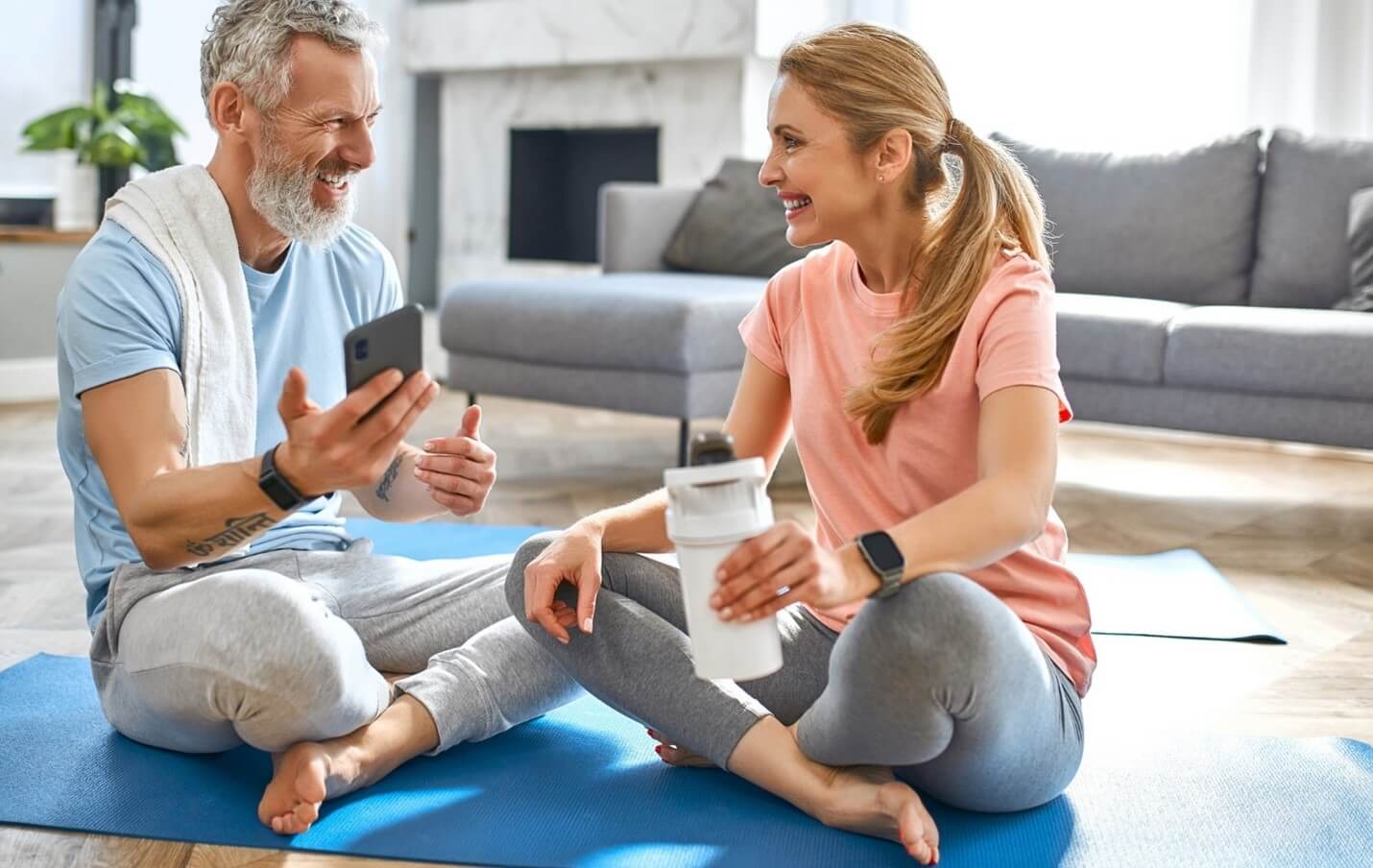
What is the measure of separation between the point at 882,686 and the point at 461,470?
539 millimetres

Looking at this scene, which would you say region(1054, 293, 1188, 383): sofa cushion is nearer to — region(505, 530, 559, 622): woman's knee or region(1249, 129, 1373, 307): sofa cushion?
region(1249, 129, 1373, 307): sofa cushion

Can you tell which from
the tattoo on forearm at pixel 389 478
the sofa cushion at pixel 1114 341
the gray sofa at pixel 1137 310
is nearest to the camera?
the tattoo on forearm at pixel 389 478

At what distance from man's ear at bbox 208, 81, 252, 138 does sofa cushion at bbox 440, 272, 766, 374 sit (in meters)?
1.67

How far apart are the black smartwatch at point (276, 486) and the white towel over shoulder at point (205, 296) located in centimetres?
24

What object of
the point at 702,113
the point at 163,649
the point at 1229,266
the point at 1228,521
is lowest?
the point at 1228,521

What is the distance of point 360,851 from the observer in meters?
1.37

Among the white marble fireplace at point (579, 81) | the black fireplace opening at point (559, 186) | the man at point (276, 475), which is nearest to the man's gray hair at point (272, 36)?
the man at point (276, 475)

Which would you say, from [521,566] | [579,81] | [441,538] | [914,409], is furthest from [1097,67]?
[521,566]

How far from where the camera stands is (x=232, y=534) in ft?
4.49

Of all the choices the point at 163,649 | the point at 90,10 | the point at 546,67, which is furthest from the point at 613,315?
the point at 90,10

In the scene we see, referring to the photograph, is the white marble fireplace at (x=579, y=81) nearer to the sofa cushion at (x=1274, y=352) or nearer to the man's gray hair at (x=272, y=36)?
the sofa cushion at (x=1274, y=352)

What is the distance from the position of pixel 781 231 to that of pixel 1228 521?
138cm

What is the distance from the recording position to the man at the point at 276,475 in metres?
1.38

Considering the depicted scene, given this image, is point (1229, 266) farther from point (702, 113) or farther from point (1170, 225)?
point (702, 113)
